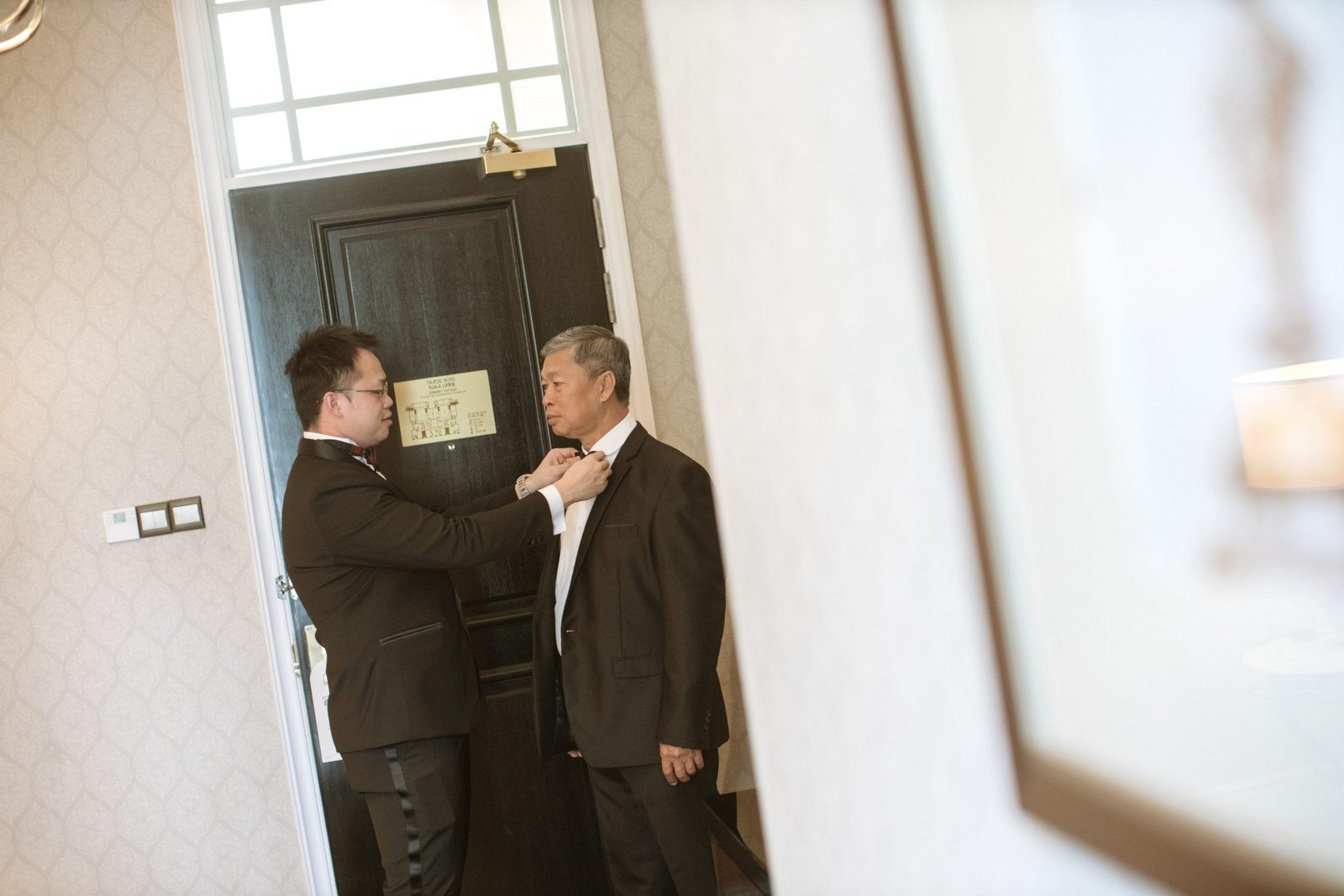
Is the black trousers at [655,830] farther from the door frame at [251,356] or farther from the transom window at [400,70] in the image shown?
the transom window at [400,70]

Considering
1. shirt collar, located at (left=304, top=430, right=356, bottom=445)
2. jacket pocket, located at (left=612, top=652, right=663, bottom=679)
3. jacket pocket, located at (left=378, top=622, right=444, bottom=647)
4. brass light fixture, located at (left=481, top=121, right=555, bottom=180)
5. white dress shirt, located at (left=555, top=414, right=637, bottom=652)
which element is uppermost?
brass light fixture, located at (left=481, top=121, right=555, bottom=180)

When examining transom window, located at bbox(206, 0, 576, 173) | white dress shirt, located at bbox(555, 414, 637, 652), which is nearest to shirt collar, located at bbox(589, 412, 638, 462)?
white dress shirt, located at bbox(555, 414, 637, 652)

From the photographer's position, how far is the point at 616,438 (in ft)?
7.40

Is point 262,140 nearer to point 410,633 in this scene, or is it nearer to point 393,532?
point 393,532

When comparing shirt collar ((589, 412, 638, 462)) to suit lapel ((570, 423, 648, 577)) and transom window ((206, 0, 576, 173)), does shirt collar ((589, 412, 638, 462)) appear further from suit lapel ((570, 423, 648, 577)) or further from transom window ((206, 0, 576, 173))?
transom window ((206, 0, 576, 173))

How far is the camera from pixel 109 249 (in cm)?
284

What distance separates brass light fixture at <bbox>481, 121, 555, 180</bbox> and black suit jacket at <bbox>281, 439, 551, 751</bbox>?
102 cm

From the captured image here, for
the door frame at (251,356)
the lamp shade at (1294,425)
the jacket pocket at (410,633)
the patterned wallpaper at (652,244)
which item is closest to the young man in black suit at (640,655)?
the jacket pocket at (410,633)

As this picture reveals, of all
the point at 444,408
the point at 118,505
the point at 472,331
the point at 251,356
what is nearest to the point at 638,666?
the point at 444,408

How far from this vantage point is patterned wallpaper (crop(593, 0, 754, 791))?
2.88m

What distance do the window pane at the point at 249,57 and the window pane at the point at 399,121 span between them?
13cm

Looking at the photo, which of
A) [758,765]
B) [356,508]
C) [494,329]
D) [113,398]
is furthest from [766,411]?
[113,398]

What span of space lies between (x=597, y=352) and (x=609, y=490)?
0.37 metres

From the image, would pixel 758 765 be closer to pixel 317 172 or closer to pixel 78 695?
pixel 317 172
